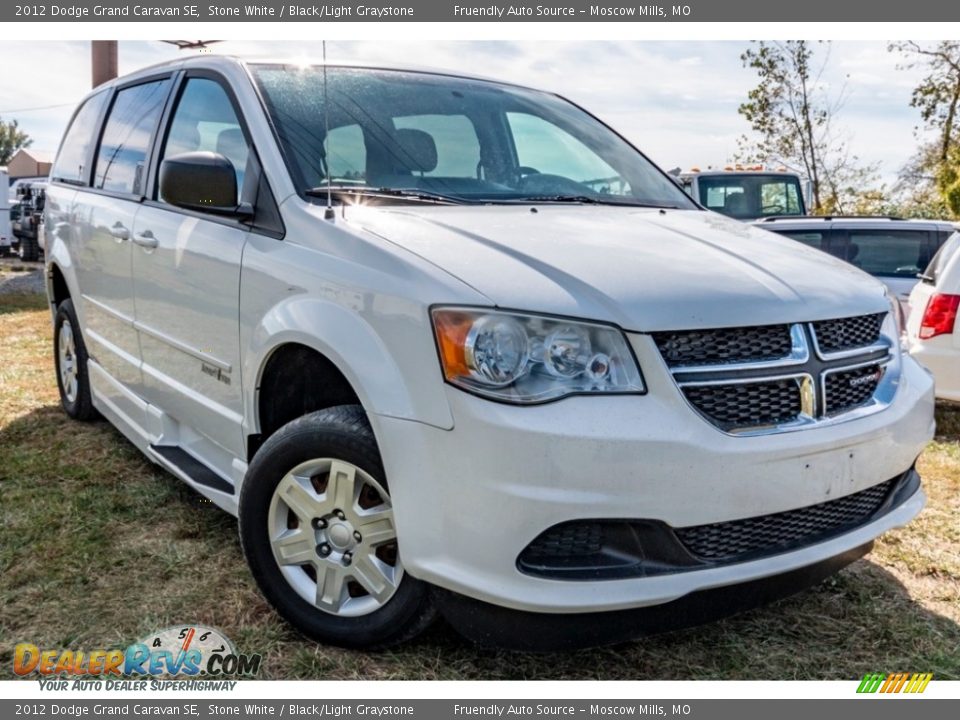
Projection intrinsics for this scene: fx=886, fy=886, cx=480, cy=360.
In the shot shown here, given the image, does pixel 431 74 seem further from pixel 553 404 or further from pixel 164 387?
pixel 553 404

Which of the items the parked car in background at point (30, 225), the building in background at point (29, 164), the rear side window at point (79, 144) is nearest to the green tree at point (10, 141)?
the building in background at point (29, 164)

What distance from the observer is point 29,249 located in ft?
75.3

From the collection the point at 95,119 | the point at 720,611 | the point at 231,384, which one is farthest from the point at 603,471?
the point at 95,119

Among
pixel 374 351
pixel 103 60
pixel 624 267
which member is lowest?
pixel 374 351

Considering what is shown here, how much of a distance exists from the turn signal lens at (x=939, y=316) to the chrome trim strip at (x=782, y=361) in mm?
3681

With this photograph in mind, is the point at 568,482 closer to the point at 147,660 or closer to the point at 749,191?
the point at 147,660

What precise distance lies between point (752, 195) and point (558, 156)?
9108mm

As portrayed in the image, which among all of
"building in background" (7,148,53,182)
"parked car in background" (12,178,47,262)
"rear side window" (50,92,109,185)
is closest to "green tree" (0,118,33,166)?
"building in background" (7,148,53,182)

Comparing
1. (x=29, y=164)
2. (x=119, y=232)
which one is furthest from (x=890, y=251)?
(x=29, y=164)

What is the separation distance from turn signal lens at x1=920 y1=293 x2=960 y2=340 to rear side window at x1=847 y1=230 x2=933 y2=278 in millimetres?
1888

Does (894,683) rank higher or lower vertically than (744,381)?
lower

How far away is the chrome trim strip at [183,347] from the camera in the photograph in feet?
9.94

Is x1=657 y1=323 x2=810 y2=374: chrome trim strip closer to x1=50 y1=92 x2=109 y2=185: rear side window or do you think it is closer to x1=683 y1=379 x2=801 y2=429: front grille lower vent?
x1=683 y1=379 x2=801 y2=429: front grille lower vent

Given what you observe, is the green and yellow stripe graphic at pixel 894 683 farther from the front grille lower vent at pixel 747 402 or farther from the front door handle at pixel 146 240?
the front door handle at pixel 146 240
